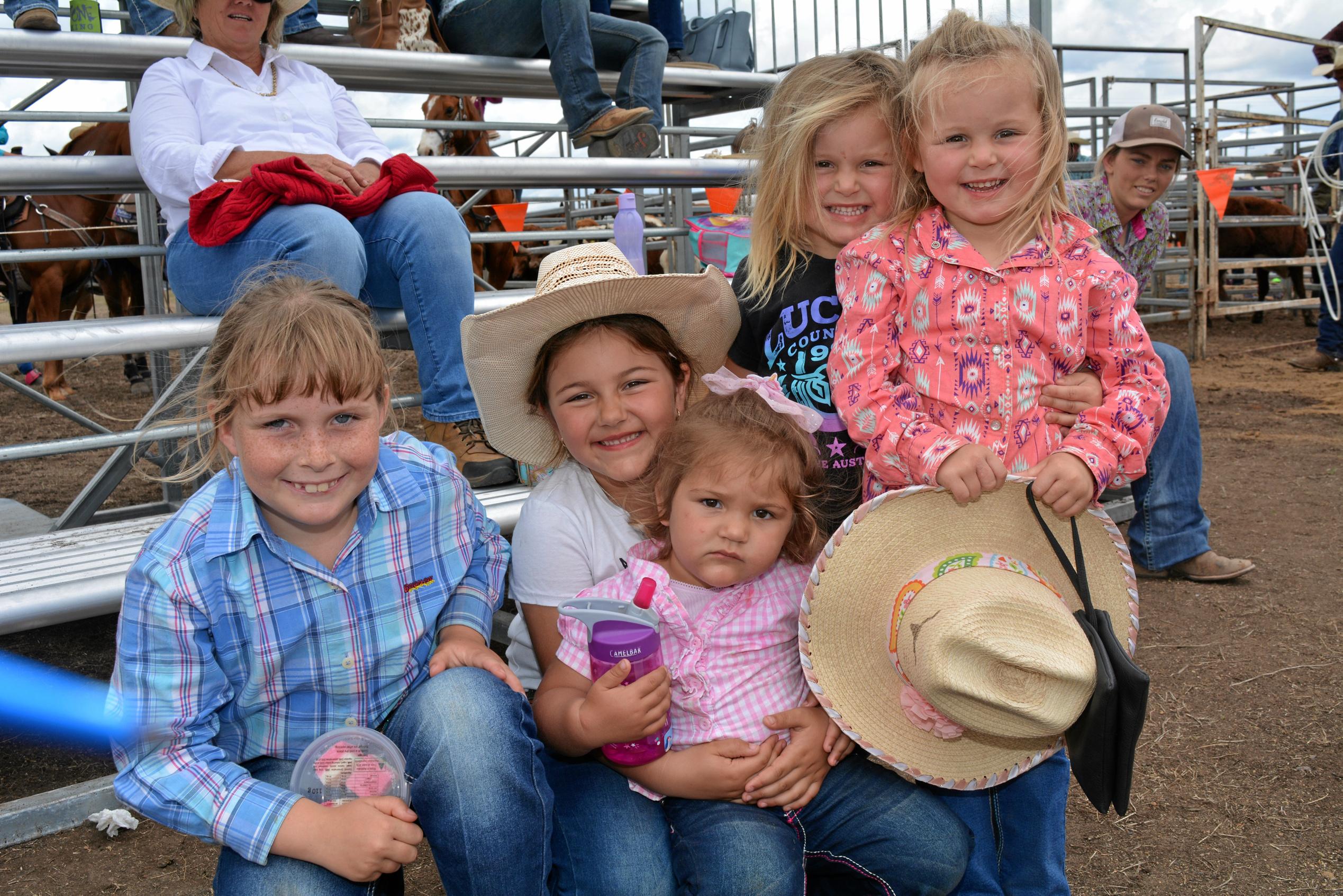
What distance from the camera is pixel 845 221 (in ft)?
6.58

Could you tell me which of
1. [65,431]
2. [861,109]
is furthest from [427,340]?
[65,431]

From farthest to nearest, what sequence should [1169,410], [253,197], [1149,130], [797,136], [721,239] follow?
1. [721,239]
2. [1149,130]
3. [1169,410]
4. [253,197]
5. [797,136]

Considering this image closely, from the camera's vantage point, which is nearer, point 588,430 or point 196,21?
point 588,430

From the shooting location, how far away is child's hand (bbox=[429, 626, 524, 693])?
1612 mm

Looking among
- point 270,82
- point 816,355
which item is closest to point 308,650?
point 816,355

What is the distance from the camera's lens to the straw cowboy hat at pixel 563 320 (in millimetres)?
1773

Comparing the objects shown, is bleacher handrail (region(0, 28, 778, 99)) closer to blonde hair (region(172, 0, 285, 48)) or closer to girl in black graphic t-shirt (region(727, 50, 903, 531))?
blonde hair (region(172, 0, 285, 48))

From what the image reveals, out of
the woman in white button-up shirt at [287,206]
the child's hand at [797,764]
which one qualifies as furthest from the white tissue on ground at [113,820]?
the child's hand at [797,764]

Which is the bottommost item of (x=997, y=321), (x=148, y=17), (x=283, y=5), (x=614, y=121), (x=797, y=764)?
(x=797, y=764)

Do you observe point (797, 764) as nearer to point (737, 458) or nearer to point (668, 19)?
point (737, 458)

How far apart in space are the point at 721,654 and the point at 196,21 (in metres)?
2.36

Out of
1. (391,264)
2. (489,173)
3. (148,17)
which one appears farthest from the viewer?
(148,17)

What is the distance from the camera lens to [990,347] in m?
1.79

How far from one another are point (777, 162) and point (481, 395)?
0.75 meters
